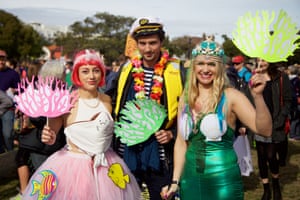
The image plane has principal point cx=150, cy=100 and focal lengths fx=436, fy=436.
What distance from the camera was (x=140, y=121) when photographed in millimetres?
3305

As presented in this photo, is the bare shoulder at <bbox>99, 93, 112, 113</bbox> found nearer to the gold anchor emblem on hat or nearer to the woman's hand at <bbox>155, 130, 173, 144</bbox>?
the woman's hand at <bbox>155, 130, 173, 144</bbox>

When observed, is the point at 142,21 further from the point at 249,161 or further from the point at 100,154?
the point at 249,161

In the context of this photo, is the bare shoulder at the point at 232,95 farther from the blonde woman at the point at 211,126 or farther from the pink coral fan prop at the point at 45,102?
the pink coral fan prop at the point at 45,102

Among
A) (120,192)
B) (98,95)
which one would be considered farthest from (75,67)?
(120,192)

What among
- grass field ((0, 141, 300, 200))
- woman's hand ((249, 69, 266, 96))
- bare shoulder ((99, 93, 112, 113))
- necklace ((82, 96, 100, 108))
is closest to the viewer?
woman's hand ((249, 69, 266, 96))

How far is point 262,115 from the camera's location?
261 cm

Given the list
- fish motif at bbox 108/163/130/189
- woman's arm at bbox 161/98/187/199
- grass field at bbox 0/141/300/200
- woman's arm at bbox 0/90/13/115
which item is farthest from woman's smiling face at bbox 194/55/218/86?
grass field at bbox 0/141/300/200

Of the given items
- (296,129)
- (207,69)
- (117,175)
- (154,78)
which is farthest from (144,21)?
(296,129)

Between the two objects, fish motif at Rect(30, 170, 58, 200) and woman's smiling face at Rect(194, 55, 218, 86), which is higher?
woman's smiling face at Rect(194, 55, 218, 86)

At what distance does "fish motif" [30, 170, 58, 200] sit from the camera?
10.2 feet

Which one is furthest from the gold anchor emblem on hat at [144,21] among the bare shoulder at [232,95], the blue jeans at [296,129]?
the blue jeans at [296,129]

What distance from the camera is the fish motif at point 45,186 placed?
3.11m

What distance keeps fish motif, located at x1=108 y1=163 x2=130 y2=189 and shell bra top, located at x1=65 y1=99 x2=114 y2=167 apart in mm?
79

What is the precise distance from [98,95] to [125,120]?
30cm
